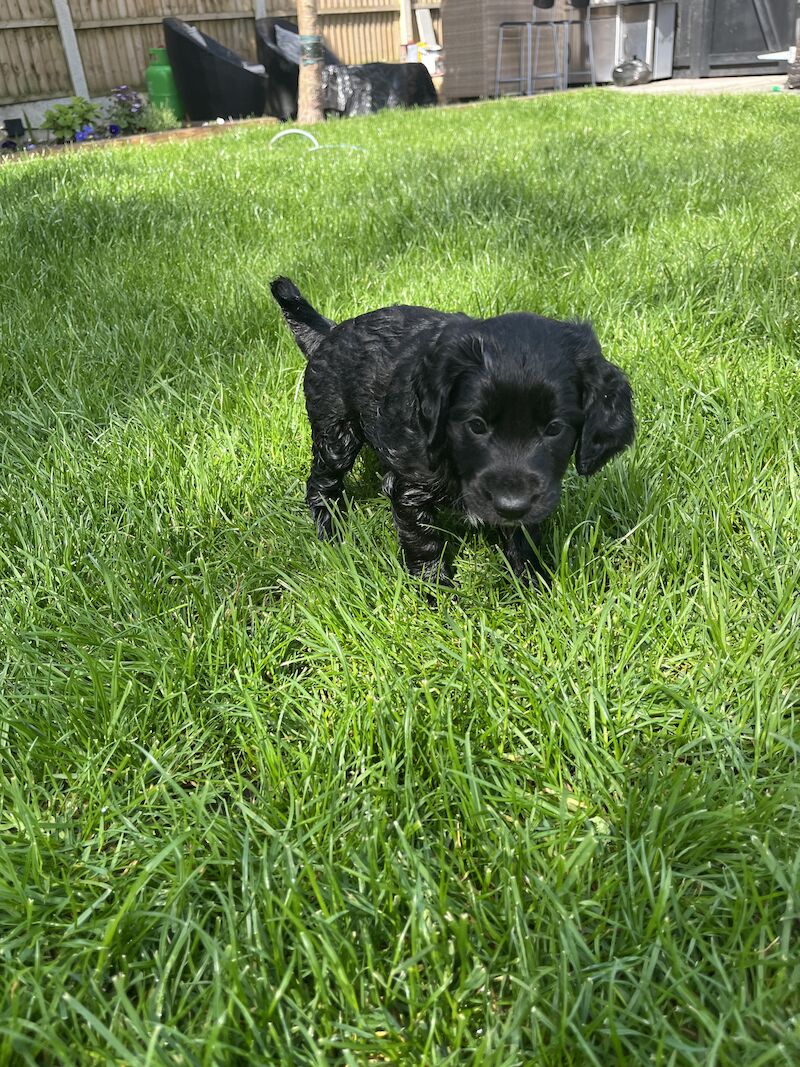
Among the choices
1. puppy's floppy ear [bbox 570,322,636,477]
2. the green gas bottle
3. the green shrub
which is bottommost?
puppy's floppy ear [bbox 570,322,636,477]

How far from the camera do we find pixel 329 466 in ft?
8.13

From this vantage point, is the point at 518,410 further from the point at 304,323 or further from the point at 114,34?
the point at 114,34

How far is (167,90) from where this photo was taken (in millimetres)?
13133

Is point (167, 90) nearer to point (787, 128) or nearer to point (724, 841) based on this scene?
point (787, 128)

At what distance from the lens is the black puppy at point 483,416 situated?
1.83 m

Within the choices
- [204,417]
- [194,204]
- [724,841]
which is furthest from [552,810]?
[194,204]

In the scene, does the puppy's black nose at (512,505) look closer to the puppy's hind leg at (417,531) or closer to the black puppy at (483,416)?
the black puppy at (483,416)

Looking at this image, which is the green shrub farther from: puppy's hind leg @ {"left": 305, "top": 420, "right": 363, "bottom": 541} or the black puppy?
the black puppy

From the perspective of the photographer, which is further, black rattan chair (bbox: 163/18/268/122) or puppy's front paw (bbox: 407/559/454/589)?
black rattan chair (bbox: 163/18/268/122)

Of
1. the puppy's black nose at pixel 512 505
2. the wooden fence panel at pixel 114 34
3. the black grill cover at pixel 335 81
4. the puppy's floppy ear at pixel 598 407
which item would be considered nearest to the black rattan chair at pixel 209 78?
the black grill cover at pixel 335 81

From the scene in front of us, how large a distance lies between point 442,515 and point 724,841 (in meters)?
1.32

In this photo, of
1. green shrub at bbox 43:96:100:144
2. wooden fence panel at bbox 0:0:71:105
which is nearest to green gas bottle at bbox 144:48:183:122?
wooden fence panel at bbox 0:0:71:105

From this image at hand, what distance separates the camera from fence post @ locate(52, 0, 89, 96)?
12.4 meters

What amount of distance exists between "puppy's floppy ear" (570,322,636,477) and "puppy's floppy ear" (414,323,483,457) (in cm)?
27
